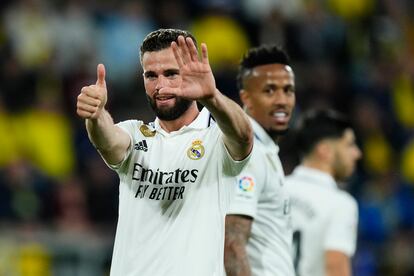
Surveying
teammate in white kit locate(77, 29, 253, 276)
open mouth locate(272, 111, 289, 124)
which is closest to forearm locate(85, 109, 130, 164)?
teammate in white kit locate(77, 29, 253, 276)

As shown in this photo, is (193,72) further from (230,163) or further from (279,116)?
(279,116)

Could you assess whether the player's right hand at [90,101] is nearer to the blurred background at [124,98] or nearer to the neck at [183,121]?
the neck at [183,121]

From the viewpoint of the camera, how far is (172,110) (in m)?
5.28

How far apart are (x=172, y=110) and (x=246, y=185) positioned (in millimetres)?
1137

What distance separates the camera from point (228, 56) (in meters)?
14.1

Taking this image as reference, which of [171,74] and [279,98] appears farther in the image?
[279,98]

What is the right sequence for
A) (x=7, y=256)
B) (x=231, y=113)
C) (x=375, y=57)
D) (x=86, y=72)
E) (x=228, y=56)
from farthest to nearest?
(x=375, y=57), (x=228, y=56), (x=86, y=72), (x=7, y=256), (x=231, y=113)

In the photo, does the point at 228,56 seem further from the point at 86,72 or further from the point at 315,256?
the point at 315,256

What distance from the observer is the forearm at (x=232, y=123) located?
4.86 metres

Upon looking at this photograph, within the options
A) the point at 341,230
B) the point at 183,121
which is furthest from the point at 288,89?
the point at 183,121

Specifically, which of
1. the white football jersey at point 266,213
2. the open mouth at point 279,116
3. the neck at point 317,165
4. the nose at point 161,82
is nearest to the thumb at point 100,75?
the nose at point 161,82

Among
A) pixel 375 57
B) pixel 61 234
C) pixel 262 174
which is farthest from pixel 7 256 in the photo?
pixel 375 57

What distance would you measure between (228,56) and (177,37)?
8799mm

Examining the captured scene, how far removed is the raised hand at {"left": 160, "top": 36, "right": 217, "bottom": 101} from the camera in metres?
4.80
